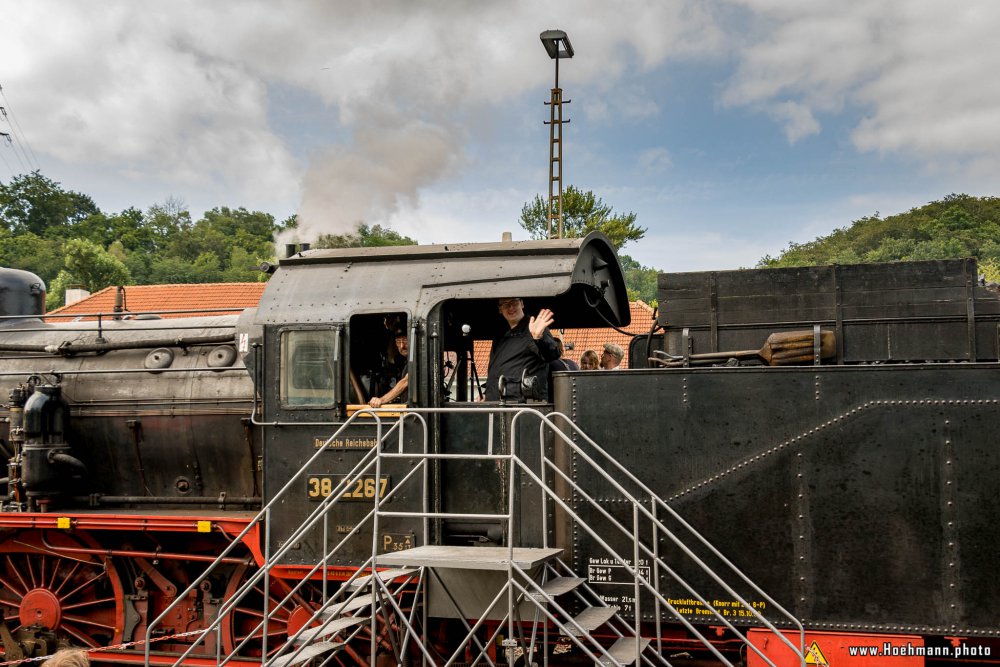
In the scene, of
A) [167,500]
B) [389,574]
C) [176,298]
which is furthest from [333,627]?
[176,298]

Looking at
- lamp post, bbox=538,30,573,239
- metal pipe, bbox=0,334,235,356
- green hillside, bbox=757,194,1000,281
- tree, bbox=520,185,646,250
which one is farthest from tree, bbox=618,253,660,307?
metal pipe, bbox=0,334,235,356

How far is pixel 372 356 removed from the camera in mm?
6996

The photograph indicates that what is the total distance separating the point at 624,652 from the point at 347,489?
2.29 metres

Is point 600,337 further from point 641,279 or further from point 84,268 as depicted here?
point 641,279

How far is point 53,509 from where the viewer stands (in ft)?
25.3

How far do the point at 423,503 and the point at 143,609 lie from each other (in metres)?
3.25

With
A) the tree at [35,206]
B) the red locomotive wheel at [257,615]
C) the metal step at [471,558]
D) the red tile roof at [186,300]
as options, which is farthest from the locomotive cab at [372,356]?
the tree at [35,206]

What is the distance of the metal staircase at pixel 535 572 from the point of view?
5.30 metres

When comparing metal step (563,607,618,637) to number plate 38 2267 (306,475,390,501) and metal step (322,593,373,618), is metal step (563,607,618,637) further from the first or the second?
number plate 38 2267 (306,475,390,501)

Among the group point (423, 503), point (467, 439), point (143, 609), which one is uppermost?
point (467, 439)

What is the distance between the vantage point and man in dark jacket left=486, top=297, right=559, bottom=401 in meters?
6.33

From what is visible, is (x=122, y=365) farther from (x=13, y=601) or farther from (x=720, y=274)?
(x=720, y=274)

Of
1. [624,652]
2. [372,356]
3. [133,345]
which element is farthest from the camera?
[133,345]

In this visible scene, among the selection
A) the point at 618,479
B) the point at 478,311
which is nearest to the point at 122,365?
the point at 478,311
